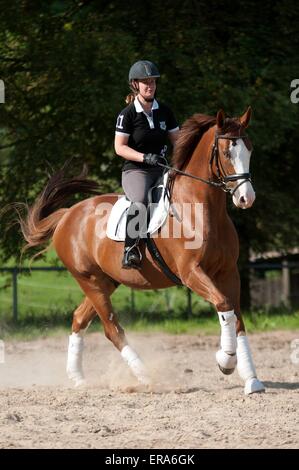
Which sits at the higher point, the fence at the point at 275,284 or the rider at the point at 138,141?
the rider at the point at 138,141

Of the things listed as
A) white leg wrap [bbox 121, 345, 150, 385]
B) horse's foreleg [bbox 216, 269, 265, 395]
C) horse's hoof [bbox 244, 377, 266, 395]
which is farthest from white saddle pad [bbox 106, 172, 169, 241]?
horse's hoof [bbox 244, 377, 266, 395]

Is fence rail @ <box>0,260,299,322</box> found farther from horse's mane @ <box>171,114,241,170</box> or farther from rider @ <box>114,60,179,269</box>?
horse's mane @ <box>171,114,241,170</box>

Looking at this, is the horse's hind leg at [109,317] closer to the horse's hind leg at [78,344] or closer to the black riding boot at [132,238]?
the horse's hind leg at [78,344]

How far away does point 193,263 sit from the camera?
823cm

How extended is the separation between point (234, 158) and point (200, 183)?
1.81 feet

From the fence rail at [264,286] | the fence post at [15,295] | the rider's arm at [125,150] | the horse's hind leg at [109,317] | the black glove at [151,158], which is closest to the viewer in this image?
the black glove at [151,158]

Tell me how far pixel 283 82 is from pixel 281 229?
2719 millimetres

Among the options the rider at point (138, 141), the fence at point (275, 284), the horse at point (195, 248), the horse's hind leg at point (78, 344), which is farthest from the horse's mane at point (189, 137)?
the fence at point (275, 284)

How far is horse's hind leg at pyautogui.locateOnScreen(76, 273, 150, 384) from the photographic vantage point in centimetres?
887

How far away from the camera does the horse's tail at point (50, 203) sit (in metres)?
10.4

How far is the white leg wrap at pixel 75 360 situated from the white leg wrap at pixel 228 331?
201cm

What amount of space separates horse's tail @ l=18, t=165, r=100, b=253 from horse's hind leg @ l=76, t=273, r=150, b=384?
849 millimetres
